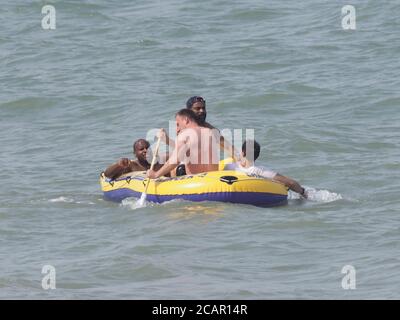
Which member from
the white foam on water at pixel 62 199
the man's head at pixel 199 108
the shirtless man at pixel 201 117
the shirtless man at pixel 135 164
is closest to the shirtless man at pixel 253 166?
the shirtless man at pixel 201 117

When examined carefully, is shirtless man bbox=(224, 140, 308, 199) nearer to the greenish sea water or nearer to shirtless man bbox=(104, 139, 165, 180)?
the greenish sea water

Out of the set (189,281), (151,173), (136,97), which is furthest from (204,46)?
(189,281)

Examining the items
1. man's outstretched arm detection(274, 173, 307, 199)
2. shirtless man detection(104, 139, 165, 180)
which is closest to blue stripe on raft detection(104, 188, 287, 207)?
man's outstretched arm detection(274, 173, 307, 199)

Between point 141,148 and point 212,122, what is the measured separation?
4767mm

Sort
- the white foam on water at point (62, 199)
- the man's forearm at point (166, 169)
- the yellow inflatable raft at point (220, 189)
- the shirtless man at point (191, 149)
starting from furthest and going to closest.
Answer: the white foam on water at point (62, 199), the man's forearm at point (166, 169), the shirtless man at point (191, 149), the yellow inflatable raft at point (220, 189)

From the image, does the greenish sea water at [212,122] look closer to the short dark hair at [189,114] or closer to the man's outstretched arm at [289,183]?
the man's outstretched arm at [289,183]

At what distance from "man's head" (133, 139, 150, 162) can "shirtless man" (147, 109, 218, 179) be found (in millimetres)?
523

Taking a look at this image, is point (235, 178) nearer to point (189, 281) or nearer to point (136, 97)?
point (189, 281)

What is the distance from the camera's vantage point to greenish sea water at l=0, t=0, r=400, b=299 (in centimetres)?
943

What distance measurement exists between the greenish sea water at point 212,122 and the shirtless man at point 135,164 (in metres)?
0.35

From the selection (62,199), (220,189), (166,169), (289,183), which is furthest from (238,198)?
(62,199)

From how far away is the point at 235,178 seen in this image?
11.4 metres

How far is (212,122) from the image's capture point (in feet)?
56.1

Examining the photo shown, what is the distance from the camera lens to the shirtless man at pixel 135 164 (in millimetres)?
12406
